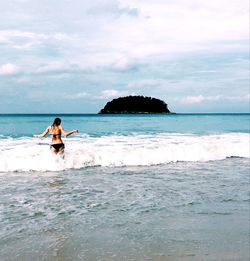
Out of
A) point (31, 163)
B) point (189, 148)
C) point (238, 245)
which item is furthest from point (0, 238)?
point (189, 148)

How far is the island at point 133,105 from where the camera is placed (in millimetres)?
144425

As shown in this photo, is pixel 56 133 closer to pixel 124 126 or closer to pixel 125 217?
pixel 125 217

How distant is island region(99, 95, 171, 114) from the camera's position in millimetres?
144425

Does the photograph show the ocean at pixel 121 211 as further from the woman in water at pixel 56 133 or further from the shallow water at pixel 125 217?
the woman in water at pixel 56 133

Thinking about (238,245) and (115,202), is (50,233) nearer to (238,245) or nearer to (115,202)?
(115,202)

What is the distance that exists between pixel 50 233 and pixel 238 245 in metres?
2.81

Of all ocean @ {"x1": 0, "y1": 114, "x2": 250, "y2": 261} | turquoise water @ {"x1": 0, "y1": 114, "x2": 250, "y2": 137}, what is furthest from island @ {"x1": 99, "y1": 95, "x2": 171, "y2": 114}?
ocean @ {"x1": 0, "y1": 114, "x2": 250, "y2": 261}

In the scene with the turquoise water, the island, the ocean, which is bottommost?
the ocean

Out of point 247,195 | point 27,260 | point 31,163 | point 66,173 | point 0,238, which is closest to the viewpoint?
point 27,260

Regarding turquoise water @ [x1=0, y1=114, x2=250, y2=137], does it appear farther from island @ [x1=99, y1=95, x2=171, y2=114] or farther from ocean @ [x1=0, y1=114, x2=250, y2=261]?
island @ [x1=99, y1=95, x2=171, y2=114]

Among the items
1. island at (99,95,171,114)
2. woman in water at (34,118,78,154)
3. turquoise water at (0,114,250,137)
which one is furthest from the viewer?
island at (99,95,171,114)

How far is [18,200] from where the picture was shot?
26.1 feet

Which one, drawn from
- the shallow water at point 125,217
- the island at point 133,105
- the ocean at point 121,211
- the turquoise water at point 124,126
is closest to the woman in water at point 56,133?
the ocean at point 121,211

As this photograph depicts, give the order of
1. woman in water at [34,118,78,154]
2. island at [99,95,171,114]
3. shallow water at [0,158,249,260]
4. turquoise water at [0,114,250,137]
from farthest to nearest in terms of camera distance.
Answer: island at [99,95,171,114] < turquoise water at [0,114,250,137] < woman in water at [34,118,78,154] < shallow water at [0,158,249,260]
